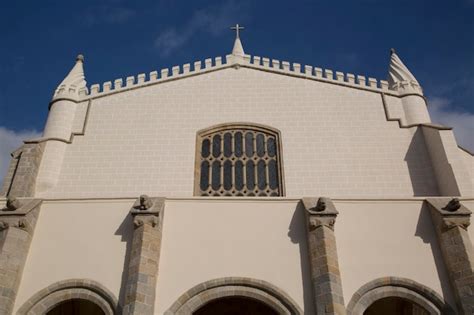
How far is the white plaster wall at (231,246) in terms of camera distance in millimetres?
10070

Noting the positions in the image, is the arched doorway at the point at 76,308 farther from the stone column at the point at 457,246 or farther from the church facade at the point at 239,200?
the stone column at the point at 457,246

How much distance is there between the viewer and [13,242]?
10383 millimetres

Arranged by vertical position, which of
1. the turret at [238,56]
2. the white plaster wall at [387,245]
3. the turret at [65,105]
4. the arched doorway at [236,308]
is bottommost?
the arched doorway at [236,308]

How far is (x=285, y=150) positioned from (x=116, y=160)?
5146mm

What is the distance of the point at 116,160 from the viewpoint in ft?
48.4

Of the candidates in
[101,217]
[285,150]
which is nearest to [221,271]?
[101,217]

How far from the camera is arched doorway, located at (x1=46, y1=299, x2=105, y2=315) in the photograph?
38.2ft

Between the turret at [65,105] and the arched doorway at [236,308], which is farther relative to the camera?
the turret at [65,105]

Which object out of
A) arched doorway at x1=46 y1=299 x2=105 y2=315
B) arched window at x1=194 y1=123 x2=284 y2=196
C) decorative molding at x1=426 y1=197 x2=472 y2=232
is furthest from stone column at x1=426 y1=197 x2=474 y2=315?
arched doorway at x1=46 y1=299 x2=105 y2=315

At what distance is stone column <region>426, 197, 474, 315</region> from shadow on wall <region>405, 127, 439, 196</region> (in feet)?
9.53

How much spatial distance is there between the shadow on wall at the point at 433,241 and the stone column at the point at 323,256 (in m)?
2.10

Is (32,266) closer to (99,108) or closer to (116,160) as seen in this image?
(116,160)

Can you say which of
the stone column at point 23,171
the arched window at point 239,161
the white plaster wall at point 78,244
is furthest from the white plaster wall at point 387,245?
the stone column at point 23,171

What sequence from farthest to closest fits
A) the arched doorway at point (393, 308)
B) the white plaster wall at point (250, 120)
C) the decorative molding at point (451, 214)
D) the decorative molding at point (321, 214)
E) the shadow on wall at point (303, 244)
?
the white plaster wall at point (250, 120) → the arched doorway at point (393, 308) → the decorative molding at point (451, 214) → the decorative molding at point (321, 214) → the shadow on wall at point (303, 244)
